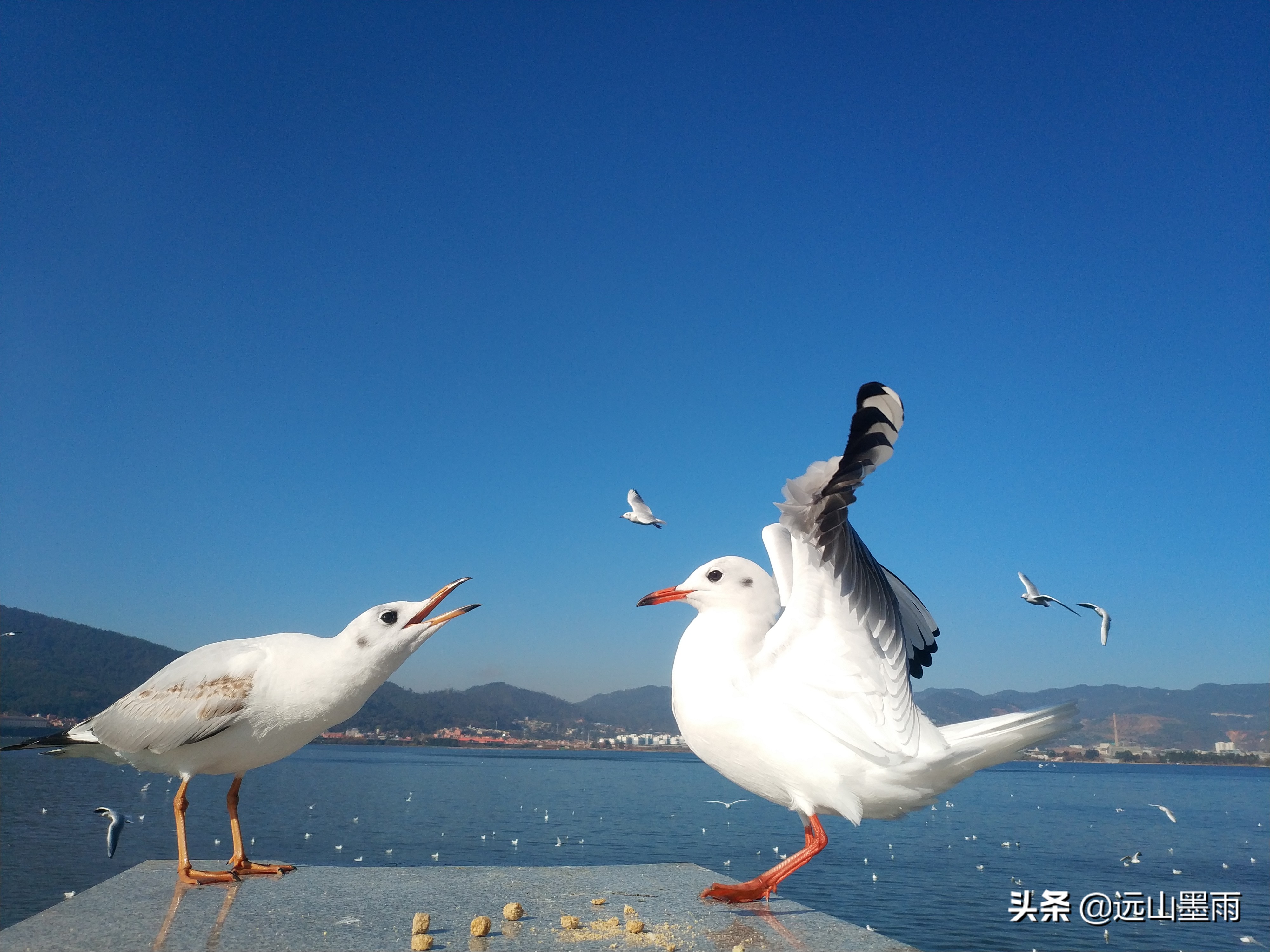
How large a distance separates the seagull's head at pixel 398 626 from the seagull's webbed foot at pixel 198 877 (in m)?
1.63

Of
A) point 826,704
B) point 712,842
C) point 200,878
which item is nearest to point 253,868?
point 200,878

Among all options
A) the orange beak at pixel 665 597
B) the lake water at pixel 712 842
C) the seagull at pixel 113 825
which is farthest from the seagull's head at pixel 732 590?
the lake water at pixel 712 842

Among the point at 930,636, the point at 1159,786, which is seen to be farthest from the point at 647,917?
the point at 1159,786

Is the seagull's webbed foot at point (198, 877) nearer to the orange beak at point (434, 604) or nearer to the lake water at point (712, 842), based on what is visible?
the orange beak at point (434, 604)

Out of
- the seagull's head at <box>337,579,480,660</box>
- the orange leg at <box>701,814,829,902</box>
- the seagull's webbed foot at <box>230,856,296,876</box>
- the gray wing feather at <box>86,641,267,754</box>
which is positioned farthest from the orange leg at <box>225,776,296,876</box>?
the orange leg at <box>701,814,829,902</box>

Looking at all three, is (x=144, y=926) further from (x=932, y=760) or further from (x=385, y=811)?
(x=385, y=811)

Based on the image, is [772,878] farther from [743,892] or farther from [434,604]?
[434,604]

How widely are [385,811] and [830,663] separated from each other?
55.0 m

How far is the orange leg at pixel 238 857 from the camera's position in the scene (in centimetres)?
507

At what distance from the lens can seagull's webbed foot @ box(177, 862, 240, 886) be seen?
486cm

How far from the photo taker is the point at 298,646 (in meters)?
4.89

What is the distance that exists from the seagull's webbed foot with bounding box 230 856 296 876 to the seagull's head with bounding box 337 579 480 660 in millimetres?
1596

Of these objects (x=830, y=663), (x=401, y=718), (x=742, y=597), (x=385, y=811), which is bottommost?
(x=385, y=811)

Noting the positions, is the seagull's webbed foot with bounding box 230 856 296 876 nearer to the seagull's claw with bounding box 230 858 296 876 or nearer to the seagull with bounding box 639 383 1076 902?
the seagull's claw with bounding box 230 858 296 876
